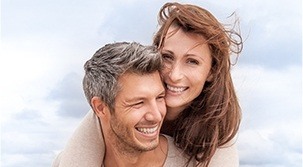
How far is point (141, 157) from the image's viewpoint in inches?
225

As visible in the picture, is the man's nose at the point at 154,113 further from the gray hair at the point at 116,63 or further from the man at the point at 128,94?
the gray hair at the point at 116,63

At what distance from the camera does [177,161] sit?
5.77m

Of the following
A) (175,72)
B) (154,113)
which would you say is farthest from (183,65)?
(154,113)

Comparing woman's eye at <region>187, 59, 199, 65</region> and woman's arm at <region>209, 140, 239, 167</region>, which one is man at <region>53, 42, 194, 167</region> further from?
woman's arm at <region>209, 140, 239, 167</region>

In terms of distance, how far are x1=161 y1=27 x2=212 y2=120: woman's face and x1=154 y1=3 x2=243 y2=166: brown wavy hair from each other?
0.07m

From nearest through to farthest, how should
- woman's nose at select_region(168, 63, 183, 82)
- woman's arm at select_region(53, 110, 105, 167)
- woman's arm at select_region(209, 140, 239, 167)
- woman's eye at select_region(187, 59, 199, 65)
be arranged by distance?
woman's nose at select_region(168, 63, 183, 82)
woman's eye at select_region(187, 59, 199, 65)
woman's arm at select_region(209, 140, 239, 167)
woman's arm at select_region(53, 110, 105, 167)

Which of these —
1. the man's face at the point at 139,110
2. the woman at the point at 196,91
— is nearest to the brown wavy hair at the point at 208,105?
the woman at the point at 196,91

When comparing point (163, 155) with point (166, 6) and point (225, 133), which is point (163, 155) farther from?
point (166, 6)

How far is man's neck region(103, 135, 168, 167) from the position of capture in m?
5.70

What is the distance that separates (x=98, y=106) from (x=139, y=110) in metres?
0.30

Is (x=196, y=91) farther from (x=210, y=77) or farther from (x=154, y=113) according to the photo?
(x=154, y=113)

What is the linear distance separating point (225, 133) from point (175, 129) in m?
0.34

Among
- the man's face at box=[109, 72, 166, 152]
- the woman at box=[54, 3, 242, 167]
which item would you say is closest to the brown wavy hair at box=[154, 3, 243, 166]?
the woman at box=[54, 3, 242, 167]

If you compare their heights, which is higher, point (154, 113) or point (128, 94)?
point (128, 94)
